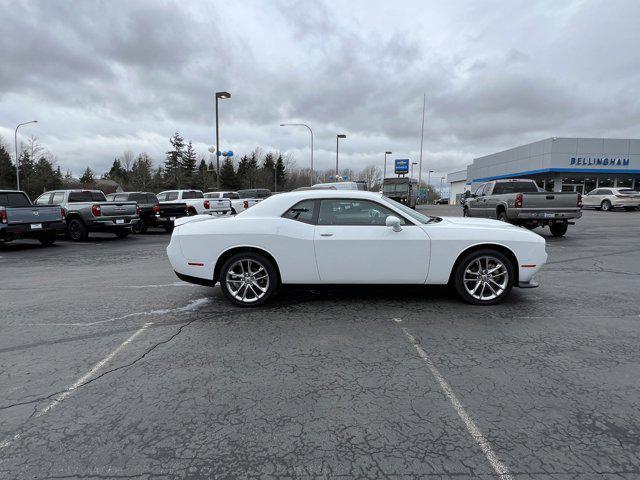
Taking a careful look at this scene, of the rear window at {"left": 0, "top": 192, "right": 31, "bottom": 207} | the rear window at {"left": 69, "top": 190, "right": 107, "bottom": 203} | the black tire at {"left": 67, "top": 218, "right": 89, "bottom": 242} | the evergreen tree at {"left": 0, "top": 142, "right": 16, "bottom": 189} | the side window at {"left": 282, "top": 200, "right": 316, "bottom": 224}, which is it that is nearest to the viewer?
the side window at {"left": 282, "top": 200, "right": 316, "bottom": 224}

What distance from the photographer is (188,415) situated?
2828 mm

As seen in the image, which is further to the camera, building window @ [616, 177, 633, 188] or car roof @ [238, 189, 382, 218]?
building window @ [616, 177, 633, 188]

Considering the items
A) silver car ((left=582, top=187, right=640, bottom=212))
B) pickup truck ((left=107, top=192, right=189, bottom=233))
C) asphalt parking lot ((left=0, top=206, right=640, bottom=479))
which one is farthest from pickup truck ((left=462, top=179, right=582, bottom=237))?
silver car ((left=582, top=187, right=640, bottom=212))

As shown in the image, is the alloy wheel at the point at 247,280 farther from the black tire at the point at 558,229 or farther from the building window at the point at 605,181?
the building window at the point at 605,181

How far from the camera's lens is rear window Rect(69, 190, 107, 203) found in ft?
46.9

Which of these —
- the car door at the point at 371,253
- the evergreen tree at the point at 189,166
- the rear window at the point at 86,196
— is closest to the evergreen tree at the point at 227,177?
the evergreen tree at the point at 189,166

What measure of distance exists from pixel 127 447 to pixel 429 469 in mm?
1814

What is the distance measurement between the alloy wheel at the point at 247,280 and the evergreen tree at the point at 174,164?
6750cm

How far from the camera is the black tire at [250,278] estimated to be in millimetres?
5309

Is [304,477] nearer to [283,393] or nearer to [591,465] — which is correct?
[283,393]

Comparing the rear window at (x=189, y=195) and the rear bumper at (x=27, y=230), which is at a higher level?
the rear window at (x=189, y=195)

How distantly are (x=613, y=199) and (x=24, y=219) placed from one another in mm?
34252

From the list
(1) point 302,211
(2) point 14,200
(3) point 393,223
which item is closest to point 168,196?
(2) point 14,200

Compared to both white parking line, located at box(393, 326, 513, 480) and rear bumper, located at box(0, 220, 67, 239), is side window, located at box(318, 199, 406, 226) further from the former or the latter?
rear bumper, located at box(0, 220, 67, 239)
